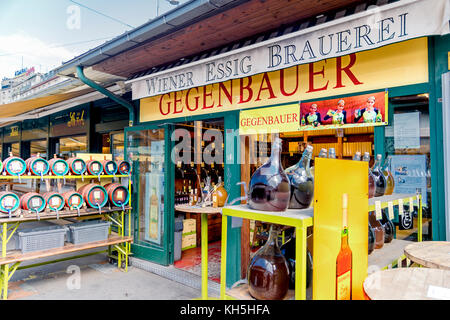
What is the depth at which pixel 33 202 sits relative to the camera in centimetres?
362

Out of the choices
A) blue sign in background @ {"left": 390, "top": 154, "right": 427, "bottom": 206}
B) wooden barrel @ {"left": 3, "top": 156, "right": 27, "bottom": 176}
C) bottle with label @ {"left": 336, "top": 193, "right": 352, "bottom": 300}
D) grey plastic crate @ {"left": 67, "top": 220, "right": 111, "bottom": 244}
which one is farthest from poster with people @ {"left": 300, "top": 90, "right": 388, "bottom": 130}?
wooden barrel @ {"left": 3, "top": 156, "right": 27, "bottom": 176}

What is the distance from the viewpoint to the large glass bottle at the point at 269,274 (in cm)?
134

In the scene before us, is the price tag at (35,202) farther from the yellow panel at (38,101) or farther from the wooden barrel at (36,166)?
the yellow panel at (38,101)

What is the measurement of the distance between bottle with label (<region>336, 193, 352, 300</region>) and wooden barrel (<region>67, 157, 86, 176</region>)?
3.75 metres

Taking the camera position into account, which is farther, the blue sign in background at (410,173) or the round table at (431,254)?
the blue sign in background at (410,173)

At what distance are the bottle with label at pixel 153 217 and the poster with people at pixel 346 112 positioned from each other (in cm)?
263

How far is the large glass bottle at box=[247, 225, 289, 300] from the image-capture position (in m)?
1.34

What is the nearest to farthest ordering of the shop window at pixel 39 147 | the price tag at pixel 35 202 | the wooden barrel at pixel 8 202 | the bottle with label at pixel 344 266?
the bottle with label at pixel 344 266 < the wooden barrel at pixel 8 202 < the price tag at pixel 35 202 < the shop window at pixel 39 147

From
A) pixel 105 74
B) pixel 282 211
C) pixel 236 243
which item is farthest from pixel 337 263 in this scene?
pixel 105 74

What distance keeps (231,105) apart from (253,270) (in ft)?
8.51

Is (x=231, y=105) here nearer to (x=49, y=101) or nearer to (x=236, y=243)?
(x=236, y=243)

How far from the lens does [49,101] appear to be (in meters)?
6.36

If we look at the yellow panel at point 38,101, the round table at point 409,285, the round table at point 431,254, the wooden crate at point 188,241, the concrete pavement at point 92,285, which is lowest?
the concrete pavement at point 92,285

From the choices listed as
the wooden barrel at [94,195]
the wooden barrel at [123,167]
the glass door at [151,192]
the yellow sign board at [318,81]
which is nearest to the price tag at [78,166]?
the wooden barrel at [94,195]
